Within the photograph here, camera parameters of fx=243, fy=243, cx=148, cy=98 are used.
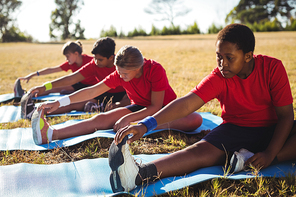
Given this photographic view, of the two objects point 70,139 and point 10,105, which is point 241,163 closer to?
point 70,139

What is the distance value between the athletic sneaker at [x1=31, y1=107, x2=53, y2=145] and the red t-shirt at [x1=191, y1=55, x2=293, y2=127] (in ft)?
6.17

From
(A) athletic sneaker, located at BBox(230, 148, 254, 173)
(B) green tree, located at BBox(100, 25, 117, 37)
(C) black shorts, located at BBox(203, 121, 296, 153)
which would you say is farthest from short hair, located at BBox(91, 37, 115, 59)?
(B) green tree, located at BBox(100, 25, 117, 37)

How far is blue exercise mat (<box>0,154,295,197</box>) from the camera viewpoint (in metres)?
1.97

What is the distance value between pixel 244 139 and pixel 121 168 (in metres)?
1.21

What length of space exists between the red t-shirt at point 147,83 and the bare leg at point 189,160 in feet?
3.41

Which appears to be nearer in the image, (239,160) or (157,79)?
(239,160)

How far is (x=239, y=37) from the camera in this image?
2.01 metres

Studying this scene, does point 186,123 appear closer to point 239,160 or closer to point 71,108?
point 239,160

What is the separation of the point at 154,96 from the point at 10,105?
A: 3617 mm

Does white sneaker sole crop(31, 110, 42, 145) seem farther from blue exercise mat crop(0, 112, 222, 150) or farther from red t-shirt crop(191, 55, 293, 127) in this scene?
red t-shirt crop(191, 55, 293, 127)

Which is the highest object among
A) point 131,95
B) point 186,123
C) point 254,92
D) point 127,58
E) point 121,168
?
point 127,58

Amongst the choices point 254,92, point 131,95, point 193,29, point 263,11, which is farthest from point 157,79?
point 263,11

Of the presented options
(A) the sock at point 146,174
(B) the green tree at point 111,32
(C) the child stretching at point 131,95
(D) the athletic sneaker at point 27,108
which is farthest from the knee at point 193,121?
(B) the green tree at point 111,32

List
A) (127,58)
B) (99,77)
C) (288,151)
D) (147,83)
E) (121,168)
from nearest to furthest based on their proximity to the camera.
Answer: (121,168) < (288,151) < (127,58) < (147,83) < (99,77)
